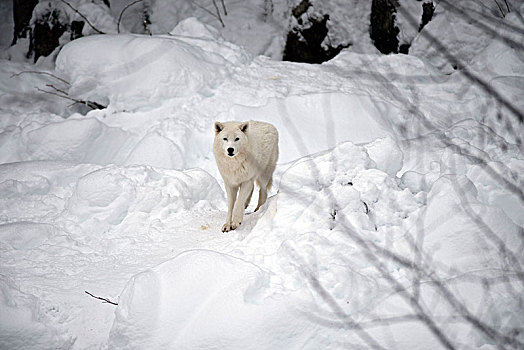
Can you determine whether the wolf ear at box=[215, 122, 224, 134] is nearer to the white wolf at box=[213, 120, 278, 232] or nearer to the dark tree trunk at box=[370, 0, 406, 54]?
the white wolf at box=[213, 120, 278, 232]

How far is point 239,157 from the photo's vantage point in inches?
196

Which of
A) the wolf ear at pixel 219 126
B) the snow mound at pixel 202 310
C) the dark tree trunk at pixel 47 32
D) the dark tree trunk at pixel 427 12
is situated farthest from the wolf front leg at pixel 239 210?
the dark tree trunk at pixel 47 32

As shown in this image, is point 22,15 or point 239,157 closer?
point 239,157

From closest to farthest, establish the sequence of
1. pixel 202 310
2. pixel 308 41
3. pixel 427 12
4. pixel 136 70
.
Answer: pixel 202 310, pixel 136 70, pixel 427 12, pixel 308 41

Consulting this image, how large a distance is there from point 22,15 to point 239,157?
9.68m

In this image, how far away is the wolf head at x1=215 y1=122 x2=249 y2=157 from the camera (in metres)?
4.74

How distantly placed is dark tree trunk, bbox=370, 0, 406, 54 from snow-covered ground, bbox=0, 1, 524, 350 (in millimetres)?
1152

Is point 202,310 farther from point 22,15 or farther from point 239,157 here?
point 22,15

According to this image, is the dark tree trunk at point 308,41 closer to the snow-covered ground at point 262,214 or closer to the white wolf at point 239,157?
the snow-covered ground at point 262,214

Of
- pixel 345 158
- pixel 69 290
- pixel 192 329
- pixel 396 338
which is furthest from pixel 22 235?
pixel 396 338

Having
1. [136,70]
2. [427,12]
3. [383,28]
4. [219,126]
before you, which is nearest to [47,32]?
[136,70]

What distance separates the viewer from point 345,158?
4.41 meters

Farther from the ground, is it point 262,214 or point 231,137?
point 231,137

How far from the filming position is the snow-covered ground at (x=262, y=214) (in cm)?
324
